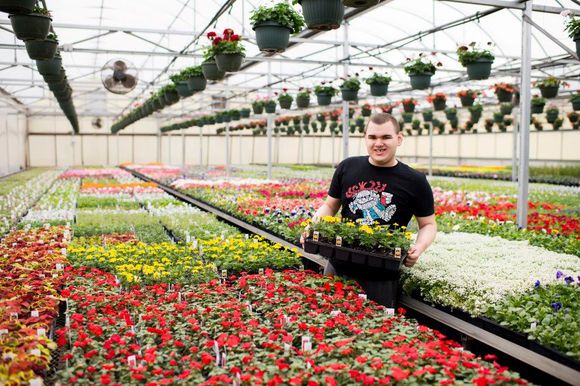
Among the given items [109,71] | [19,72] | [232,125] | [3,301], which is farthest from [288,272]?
[232,125]

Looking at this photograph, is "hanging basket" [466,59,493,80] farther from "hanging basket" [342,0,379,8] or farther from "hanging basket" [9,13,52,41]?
"hanging basket" [9,13,52,41]

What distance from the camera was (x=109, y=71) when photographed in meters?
9.73

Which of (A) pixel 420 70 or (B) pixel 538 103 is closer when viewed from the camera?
(A) pixel 420 70

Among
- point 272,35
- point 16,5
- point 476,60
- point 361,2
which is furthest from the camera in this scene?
point 476,60

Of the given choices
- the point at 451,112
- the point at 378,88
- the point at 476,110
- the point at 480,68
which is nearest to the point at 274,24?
the point at 480,68

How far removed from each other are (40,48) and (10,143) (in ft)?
69.7

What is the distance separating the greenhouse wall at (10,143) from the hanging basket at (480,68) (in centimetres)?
1970

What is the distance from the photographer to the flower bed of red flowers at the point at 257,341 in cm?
246

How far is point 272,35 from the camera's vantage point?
5746 mm

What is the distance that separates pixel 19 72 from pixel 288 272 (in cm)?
1853

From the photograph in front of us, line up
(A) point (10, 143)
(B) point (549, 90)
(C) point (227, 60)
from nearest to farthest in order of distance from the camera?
(C) point (227, 60) → (B) point (549, 90) → (A) point (10, 143)

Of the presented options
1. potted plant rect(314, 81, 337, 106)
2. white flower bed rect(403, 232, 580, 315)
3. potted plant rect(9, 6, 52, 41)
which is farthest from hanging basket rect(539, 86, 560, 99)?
potted plant rect(9, 6, 52, 41)

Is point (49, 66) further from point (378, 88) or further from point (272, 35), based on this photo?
point (378, 88)

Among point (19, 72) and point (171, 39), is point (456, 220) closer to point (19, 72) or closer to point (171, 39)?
point (171, 39)
